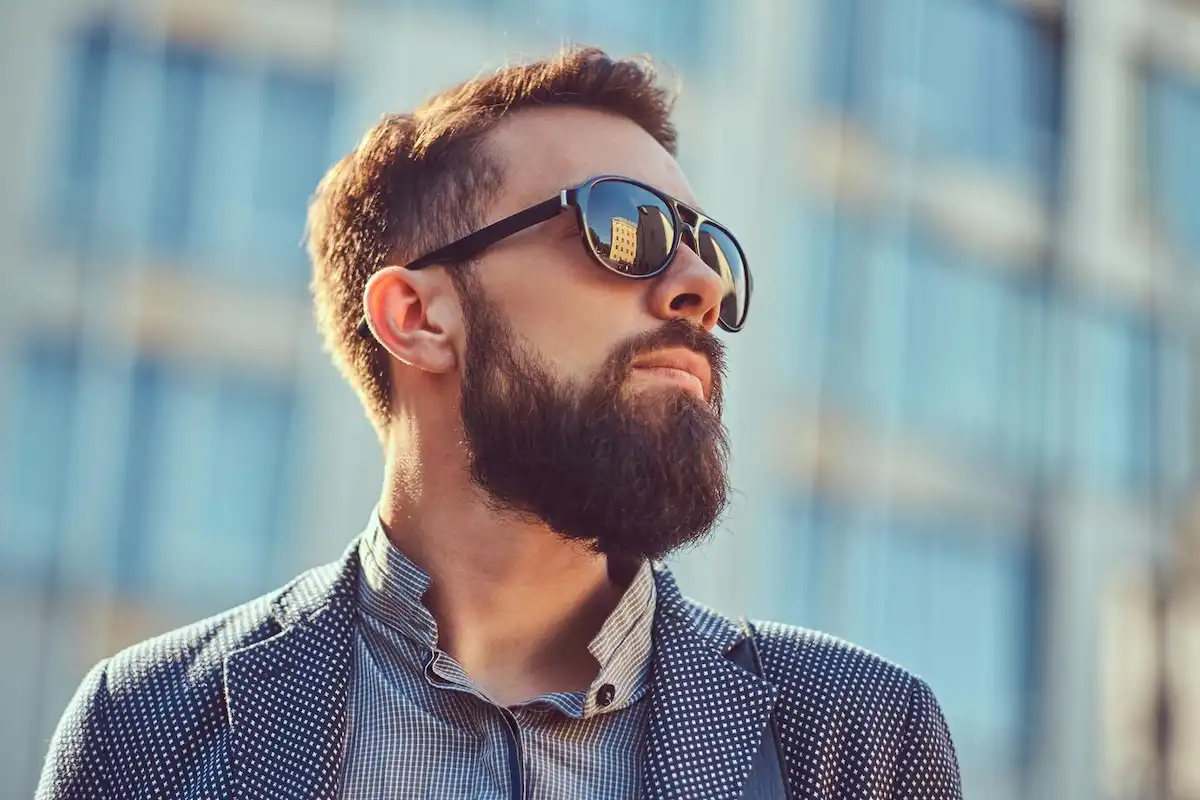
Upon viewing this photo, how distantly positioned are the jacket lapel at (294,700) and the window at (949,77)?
17.9m

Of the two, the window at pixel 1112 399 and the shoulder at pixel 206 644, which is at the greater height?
the window at pixel 1112 399

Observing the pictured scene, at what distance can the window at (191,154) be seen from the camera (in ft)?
56.1

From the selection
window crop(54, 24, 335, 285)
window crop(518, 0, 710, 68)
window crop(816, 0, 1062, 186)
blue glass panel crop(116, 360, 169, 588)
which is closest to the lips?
blue glass panel crop(116, 360, 169, 588)

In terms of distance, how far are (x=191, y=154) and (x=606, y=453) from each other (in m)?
14.9

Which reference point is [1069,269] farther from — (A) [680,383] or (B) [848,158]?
(A) [680,383]

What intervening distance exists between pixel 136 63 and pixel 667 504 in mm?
15098

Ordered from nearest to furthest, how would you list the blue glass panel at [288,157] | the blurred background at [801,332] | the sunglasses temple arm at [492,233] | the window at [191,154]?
the sunglasses temple arm at [492,233] → the blurred background at [801,332] → the window at [191,154] → the blue glass panel at [288,157]

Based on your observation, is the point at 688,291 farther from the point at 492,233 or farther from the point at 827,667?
the point at 827,667

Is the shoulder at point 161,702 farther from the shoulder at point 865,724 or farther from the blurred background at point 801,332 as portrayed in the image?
the blurred background at point 801,332

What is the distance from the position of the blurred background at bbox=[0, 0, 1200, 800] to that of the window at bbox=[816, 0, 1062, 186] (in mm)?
55

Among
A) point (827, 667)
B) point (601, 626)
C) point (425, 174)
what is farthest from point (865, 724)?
point (425, 174)

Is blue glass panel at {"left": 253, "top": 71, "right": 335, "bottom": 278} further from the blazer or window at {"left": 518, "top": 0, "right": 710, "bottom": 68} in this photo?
the blazer

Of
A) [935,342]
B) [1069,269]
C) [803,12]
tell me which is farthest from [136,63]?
[1069,269]

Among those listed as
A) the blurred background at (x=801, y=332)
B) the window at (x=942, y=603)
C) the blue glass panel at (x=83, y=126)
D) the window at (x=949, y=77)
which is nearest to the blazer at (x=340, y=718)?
the blurred background at (x=801, y=332)
